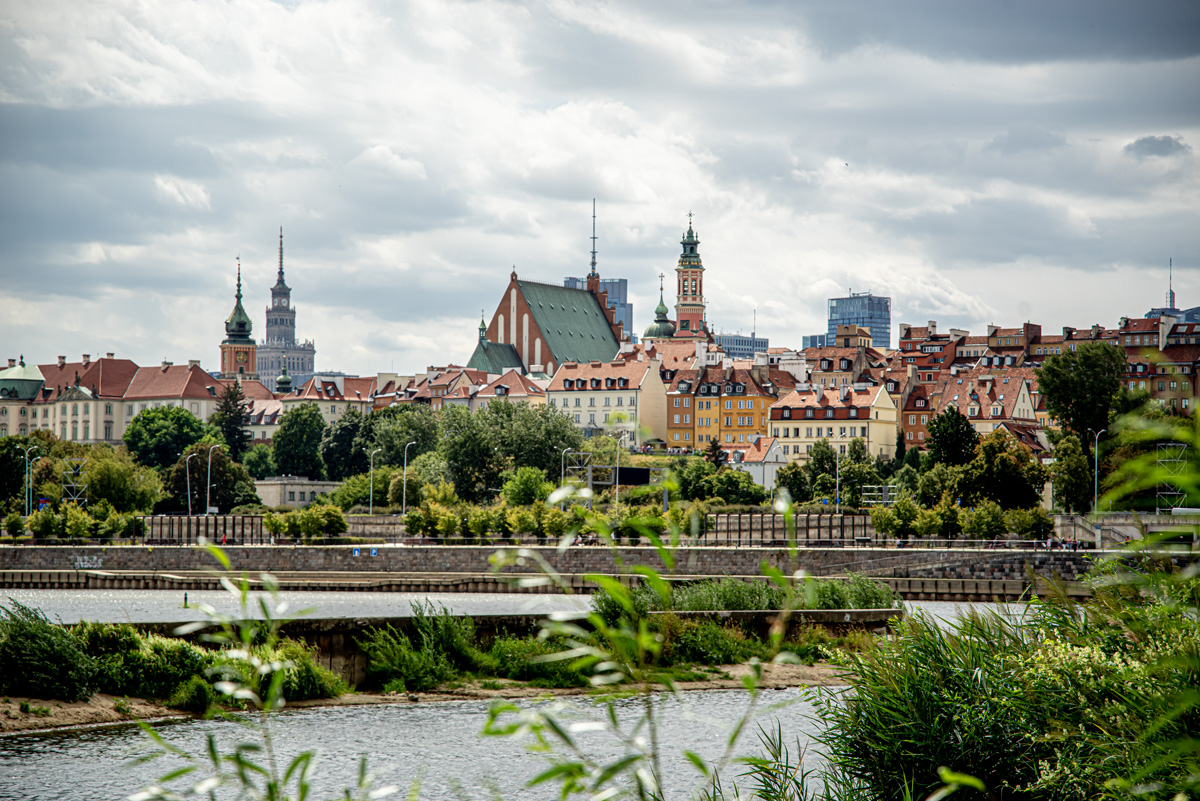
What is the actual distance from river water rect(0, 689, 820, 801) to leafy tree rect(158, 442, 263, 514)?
90.4m

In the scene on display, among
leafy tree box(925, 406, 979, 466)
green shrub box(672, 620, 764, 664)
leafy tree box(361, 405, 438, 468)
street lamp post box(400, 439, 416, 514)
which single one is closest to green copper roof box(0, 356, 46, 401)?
leafy tree box(361, 405, 438, 468)

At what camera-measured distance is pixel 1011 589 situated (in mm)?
57094

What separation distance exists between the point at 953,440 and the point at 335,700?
243ft

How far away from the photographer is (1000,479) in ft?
268

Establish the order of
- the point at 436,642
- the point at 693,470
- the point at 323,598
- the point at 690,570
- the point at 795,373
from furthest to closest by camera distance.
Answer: the point at 795,373 < the point at 693,470 < the point at 690,570 < the point at 323,598 < the point at 436,642

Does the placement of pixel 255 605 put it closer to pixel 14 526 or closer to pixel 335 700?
pixel 335 700

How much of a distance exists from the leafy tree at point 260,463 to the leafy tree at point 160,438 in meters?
5.49

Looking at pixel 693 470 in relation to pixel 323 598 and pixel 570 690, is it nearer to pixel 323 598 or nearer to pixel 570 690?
pixel 323 598

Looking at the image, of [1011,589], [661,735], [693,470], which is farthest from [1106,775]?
[693,470]

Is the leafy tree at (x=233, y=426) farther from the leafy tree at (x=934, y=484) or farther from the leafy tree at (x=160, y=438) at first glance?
the leafy tree at (x=934, y=484)

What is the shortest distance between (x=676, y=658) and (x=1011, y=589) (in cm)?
3031

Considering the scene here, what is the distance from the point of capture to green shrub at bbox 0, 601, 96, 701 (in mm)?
23594

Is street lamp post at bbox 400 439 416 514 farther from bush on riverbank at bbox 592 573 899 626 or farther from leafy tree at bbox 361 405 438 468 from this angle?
bush on riverbank at bbox 592 573 899 626

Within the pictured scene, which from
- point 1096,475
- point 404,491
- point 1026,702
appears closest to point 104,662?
point 1026,702
